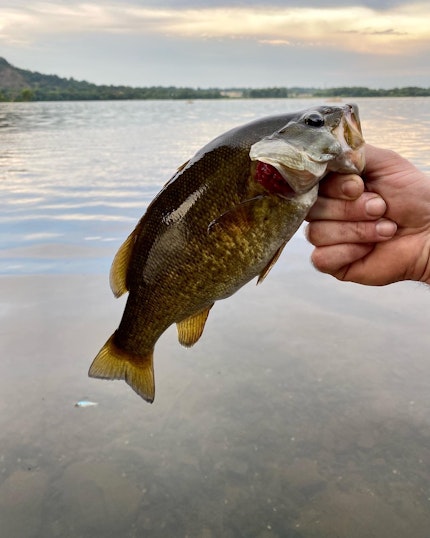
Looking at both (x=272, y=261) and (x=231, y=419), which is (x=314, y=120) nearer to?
(x=272, y=261)

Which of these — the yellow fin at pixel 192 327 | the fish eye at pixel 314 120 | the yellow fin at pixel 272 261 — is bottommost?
the yellow fin at pixel 192 327

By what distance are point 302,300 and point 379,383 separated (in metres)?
1.89

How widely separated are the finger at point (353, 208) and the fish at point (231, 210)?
1.16 ft

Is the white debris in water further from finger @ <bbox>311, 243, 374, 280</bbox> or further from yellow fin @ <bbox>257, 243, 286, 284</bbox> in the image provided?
yellow fin @ <bbox>257, 243, 286, 284</bbox>

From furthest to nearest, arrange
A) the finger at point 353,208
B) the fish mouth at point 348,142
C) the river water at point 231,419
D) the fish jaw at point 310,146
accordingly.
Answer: the river water at point 231,419 → the finger at point 353,208 → the fish mouth at point 348,142 → the fish jaw at point 310,146

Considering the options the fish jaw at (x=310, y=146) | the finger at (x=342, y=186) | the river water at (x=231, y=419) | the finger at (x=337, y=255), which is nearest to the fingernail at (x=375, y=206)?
the finger at (x=342, y=186)

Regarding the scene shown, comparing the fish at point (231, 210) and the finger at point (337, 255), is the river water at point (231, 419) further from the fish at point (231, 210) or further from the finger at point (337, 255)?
the fish at point (231, 210)

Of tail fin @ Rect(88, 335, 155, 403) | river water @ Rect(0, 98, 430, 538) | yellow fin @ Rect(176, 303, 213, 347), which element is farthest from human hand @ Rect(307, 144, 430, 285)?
river water @ Rect(0, 98, 430, 538)

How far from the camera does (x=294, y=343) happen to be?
18.3ft

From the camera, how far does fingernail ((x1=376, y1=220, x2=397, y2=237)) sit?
311cm

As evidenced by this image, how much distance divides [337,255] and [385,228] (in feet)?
1.01

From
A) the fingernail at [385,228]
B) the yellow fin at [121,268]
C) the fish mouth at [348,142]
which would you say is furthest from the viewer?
the fingernail at [385,228]

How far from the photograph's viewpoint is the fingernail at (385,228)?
122 inches

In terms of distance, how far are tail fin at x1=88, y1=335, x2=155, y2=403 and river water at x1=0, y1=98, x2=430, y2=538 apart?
124 centimetres
